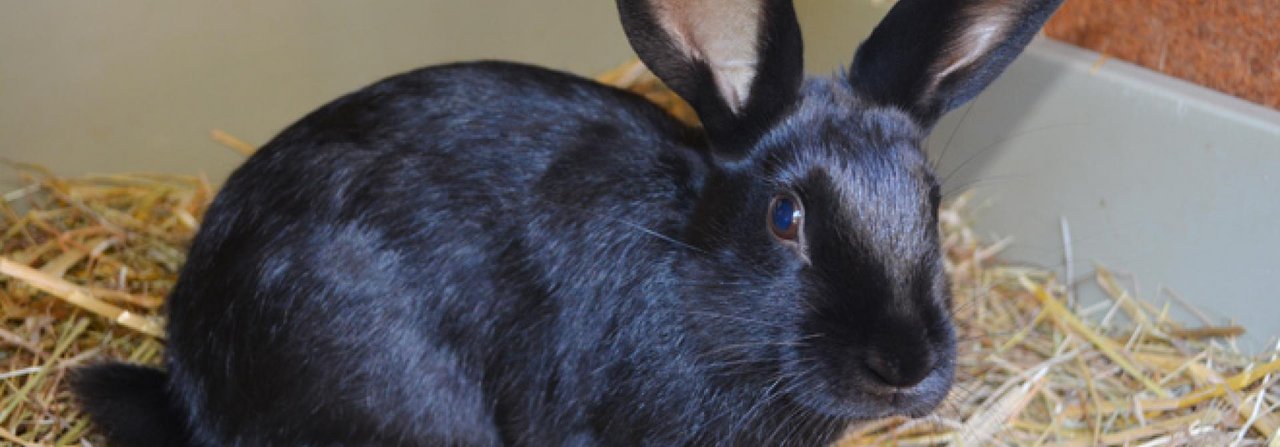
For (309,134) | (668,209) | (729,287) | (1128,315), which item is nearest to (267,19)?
(309,134)

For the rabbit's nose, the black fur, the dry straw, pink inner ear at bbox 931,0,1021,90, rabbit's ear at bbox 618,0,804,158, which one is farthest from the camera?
the dry straw

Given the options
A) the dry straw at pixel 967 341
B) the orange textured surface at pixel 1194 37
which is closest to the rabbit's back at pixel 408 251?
the dry straw at pixel 967 341

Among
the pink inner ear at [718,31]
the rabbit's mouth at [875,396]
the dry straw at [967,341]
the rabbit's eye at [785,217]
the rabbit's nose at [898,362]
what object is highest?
the pink inner ear at [718,31]

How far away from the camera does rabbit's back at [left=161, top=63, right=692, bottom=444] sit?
280 centimetres

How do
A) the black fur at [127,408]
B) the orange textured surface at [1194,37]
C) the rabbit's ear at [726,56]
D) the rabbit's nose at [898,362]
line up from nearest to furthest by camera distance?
1. the rabbit's nose at [898,362]
2. the rabbit's ear at [726,56]
3. the black fur at [127,408]
4. the orange textured surface at [1194,37]

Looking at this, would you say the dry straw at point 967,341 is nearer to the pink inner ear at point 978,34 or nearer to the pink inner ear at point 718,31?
the pink inner ear at point 978,34

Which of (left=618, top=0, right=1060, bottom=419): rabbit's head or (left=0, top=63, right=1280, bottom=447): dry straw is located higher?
(left=618, top=0, right=1060, bottom=419): rabbit's head

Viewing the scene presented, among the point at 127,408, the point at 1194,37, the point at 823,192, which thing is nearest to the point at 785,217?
the point at 823,192

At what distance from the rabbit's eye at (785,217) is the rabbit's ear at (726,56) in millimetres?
175

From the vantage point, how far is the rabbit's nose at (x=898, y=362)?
7.43 ft

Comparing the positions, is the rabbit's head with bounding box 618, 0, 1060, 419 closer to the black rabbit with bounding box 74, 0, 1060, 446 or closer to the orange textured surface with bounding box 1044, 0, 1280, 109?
the black rabbit with bounding box 74, 0, 1060, 446

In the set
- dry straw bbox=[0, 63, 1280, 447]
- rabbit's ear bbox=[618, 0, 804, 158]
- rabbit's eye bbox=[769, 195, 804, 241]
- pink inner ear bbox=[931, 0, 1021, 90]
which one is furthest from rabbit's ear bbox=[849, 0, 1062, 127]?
dry straw bbox=[0, 63, 1280, 447]

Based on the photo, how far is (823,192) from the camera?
2479 mm

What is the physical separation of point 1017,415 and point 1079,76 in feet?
3.58
